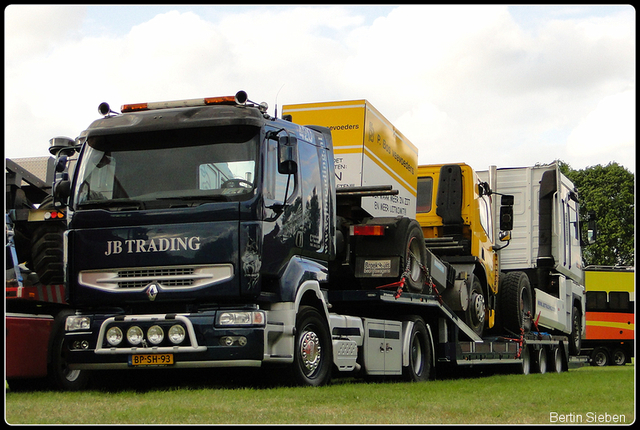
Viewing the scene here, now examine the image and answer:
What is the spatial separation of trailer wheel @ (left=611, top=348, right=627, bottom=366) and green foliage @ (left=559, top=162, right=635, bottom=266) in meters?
12.0

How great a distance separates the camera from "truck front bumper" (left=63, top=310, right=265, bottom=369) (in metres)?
9.38

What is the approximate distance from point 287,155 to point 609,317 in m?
26.9

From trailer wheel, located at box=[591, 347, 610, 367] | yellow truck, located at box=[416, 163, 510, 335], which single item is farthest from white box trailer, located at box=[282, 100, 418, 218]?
trailer wheel, located at box=[591, 347, 610, 367]

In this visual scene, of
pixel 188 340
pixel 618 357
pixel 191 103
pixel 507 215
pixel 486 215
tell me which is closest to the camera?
pixel 188 340

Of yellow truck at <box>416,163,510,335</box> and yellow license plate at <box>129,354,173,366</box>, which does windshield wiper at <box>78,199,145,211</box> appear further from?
yellow truck at <box>416,163,510,335</box>

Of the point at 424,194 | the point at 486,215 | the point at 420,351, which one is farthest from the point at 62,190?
the point at 486,215

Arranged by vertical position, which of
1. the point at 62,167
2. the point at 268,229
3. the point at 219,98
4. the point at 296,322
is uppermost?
the point at 219,98

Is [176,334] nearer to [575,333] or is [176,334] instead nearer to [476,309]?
[476,309]

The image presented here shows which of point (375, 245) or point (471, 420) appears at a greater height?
point (375, 245)

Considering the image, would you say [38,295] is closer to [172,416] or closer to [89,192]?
[89,192]

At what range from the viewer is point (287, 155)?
9.78 meters

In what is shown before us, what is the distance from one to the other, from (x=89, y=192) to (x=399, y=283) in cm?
431

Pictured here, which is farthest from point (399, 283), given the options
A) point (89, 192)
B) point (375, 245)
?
point (89, 192)

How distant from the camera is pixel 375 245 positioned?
39.6 feet
